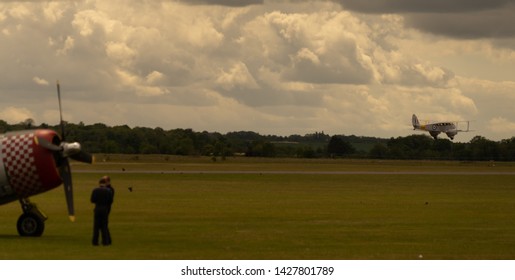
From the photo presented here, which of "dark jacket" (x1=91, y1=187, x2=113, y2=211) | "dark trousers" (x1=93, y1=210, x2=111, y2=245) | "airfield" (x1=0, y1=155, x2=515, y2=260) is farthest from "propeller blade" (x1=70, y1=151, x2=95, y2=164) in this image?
"dark trousers" (x1=93, y1=210, x2=111, y2=245)

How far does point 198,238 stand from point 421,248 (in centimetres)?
751

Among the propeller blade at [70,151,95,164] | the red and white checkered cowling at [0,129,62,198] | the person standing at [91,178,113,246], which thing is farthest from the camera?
the propeller blade at [70,151,95,164]

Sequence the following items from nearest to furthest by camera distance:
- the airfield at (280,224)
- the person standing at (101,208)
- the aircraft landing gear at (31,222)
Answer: the airfield at (280,224), the person standing at (101,208), the aircraft landing gear at (31,222)

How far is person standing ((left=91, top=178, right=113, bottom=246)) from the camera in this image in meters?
32.3

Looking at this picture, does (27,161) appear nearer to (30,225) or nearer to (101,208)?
(30,225)

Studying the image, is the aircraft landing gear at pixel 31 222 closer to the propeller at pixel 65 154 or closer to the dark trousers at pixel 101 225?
the propeller at pixel 65 154

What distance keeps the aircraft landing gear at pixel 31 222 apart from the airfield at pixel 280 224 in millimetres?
458

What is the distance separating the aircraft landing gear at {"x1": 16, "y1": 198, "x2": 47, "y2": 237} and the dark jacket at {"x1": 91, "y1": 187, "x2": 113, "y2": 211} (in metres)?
4.38

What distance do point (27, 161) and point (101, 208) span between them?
3.34 m

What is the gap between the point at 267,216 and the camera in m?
46.0

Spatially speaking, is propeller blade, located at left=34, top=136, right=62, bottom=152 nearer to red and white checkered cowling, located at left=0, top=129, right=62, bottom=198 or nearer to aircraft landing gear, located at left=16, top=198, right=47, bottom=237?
red and white checkered cowling, located at left=0, top=129, right=62, bottom=198

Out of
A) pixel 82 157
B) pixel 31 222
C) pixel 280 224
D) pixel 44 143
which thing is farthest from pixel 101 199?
pixel 280 224

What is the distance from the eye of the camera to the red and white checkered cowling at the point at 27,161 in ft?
112

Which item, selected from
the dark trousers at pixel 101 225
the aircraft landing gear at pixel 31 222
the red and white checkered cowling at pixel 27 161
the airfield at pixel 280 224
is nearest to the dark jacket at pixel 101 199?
the dark trousers at pixel 101 225
